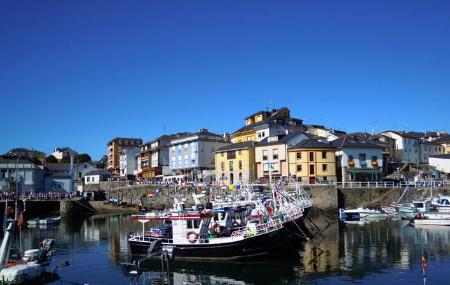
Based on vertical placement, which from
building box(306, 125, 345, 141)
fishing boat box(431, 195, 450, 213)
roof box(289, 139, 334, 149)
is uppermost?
building box(306, 125, 345, 141)

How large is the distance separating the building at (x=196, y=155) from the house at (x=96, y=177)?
22287mm

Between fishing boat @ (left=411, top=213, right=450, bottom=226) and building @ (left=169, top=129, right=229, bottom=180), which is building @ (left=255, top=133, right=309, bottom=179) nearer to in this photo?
building @ (left=169, top=129, right=229, bottom=180)

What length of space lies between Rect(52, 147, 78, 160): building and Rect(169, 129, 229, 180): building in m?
72.8

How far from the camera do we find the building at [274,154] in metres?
80.0

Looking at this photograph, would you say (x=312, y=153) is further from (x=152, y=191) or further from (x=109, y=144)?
(x=109, y=144)

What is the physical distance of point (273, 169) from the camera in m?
80.6

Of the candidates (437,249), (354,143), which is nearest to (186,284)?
(437,249)

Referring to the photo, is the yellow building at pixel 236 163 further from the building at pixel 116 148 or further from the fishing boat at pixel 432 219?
the building at pixel 116 148

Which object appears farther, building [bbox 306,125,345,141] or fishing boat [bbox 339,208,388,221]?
building [bbox 306,125,345,141]

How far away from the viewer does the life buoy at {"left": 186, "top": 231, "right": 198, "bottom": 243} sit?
3531 centimetres

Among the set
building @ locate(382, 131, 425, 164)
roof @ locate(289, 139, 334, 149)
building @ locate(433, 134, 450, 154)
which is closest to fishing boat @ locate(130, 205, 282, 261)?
roof @ locate(289, 139, 334, 149)

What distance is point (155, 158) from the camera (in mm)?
113812

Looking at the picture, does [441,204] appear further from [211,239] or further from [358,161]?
[211,239]

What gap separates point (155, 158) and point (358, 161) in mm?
53323
